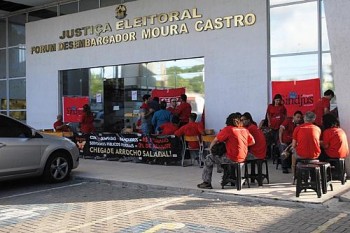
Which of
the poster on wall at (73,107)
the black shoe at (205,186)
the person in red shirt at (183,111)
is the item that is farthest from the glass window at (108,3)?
the black shoe at (205,186)

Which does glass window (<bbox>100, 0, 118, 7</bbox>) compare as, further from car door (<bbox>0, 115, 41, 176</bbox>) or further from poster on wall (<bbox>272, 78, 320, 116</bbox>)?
car door (<bbox>0, 115, 41, 176</bbox>)

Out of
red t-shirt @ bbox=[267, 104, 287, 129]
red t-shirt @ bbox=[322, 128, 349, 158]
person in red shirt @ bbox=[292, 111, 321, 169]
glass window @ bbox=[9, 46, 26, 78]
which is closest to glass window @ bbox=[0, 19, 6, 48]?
glass window @ bbox=[9, 46, 26, 78]

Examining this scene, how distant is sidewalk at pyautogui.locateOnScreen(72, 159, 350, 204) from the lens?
7648mm

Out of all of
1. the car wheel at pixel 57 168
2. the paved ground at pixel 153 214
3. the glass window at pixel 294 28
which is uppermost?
the glass window at pixel 294 28

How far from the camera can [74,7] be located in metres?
17.2

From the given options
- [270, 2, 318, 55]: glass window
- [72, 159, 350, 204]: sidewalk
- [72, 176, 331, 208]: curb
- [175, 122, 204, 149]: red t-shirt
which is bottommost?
[72, 176, 331, 208]: curb

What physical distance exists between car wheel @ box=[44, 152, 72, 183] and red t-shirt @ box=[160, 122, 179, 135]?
2.87 meters

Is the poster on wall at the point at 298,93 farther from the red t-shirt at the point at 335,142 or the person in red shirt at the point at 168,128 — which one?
the red t-shirt at the point at 335,142

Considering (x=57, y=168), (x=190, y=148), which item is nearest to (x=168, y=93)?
(x=190, y=148)

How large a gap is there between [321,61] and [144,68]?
19.4ft

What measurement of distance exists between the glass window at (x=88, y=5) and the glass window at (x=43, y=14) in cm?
146

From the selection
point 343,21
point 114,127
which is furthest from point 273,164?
point 114,127

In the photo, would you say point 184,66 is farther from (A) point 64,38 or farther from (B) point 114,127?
(A) point 64,38

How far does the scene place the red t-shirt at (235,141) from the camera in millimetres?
8156
